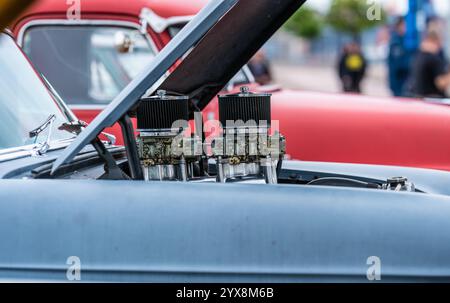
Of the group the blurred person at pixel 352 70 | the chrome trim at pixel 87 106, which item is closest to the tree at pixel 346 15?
the blurred person at pixel 352 70

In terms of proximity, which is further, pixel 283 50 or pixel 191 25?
pixel 283 50

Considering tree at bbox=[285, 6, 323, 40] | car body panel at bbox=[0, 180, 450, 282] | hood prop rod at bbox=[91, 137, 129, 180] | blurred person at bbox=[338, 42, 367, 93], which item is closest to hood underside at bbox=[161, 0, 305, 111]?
hood prop rod at bbox=[91, 137, 129, 180]

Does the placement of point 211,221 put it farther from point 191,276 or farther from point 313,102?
point 313,102

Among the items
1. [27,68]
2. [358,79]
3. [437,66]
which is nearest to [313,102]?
[27,68]

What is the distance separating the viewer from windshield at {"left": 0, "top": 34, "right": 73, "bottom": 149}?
2693 millimetres

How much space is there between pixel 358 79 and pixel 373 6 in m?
10.3

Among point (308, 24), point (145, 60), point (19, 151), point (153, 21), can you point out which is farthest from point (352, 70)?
point (308, 24)

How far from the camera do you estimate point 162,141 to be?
2.64 metres

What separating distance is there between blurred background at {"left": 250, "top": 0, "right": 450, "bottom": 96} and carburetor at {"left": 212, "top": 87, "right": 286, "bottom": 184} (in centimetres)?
126

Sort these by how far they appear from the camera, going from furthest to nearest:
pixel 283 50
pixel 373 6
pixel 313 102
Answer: pixel 283 50, pixel 313 102, pixel 373 6

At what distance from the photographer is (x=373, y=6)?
3.71 meters

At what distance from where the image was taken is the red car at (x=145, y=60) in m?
5.13

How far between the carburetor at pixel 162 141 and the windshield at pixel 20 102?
1.38 feet

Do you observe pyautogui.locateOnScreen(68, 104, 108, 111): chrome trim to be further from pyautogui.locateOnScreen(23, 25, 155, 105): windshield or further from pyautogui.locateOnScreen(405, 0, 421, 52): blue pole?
pyautogui.locateOnScreen(405, 0, 421, 52): blue pole
